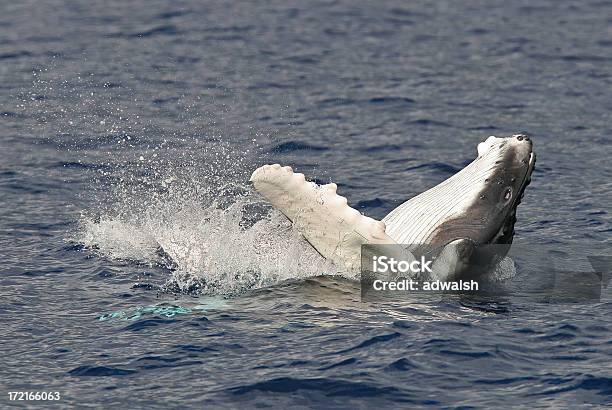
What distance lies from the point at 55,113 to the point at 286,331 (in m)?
14.9

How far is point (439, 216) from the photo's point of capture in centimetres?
1864

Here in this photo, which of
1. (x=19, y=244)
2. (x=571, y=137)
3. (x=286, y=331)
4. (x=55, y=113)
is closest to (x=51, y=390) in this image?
(x=286, y=331)

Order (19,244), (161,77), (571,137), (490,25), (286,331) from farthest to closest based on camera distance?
(490,25), (161,77), (571,137), (19,244), (286,331)

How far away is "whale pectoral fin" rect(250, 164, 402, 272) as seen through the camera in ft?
59.4

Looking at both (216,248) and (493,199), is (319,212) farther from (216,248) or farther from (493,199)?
(493,199)

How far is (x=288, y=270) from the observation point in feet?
63.9

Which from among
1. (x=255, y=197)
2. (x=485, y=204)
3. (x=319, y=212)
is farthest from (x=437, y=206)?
(x=255, y=197)

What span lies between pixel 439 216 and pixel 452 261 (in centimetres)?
75

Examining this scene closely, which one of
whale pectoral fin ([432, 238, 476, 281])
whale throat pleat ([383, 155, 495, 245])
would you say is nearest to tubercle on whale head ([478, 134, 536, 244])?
whale throat pleat ([383, 155, 495, 245])

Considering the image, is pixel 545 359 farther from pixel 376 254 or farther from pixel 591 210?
pixel 591 210

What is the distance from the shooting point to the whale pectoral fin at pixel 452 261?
1833 cm

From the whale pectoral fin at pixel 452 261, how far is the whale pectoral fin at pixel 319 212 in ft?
3.06

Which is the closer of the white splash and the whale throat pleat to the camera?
the whale throat pleat

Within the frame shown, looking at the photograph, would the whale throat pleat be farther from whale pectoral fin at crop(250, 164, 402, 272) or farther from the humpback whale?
whale pectoral fin at crop(250, 164, 402, 272)
